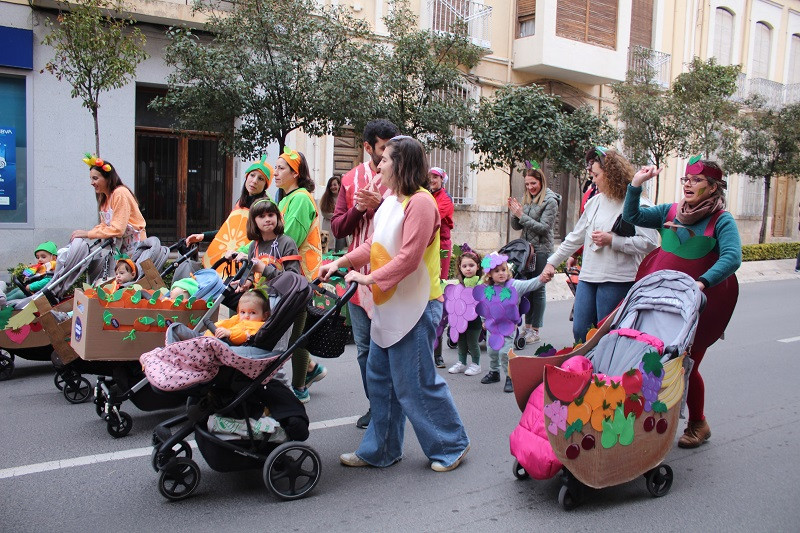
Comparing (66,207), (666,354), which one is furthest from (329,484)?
(66,207)

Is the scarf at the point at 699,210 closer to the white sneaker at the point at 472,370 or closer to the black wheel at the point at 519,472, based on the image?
the black wheel at the point at 519,472

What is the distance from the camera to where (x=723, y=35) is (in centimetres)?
2534

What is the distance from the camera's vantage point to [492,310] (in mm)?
6617

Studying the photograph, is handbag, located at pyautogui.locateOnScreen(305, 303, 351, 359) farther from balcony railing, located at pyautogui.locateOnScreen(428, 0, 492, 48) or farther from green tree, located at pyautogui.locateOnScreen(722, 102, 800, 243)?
green tree, located at pyautogui.locateOnScreen(722, 102, 800, 243)

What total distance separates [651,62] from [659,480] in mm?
20156

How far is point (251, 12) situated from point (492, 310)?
6528 millimetres

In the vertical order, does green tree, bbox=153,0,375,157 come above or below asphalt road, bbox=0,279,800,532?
above

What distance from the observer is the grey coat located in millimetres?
8289

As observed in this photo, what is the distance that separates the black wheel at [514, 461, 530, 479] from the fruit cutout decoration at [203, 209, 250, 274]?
276 cm

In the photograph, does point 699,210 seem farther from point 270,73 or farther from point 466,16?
point 466,16

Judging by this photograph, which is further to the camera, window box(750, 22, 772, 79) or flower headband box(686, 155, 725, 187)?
window box(750, 22, 772, 79)

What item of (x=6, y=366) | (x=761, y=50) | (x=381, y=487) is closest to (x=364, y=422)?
(x=381, y=487)

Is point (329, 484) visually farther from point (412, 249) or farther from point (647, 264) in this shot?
point (647, 264)

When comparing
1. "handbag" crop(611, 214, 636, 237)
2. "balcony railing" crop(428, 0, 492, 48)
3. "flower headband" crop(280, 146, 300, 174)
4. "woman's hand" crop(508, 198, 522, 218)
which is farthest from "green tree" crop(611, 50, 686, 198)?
"flower headband" crop(280, 146, 300, 174)
